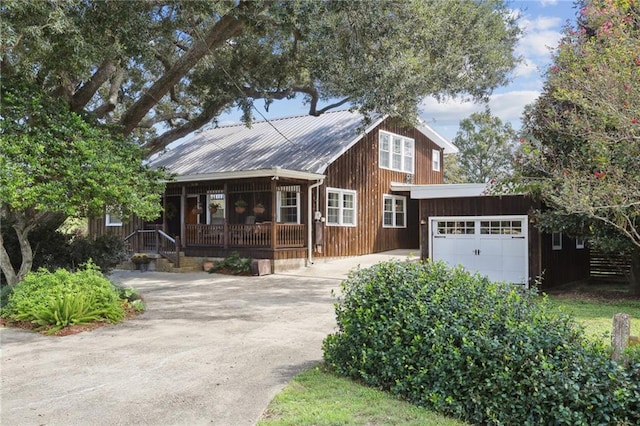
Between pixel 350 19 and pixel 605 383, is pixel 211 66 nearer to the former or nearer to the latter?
pixel 350 19

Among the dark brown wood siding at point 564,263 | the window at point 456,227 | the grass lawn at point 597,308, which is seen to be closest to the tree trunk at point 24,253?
the grass lawn at point 597,308

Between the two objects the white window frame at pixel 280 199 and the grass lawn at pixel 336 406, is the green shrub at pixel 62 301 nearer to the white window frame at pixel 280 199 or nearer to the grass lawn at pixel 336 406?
the grass lawn at pixel 336 406

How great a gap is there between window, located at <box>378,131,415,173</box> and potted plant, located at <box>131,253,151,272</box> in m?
10.1

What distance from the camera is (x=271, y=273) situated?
16.1 m

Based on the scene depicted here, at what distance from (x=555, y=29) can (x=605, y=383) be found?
8.91 metres

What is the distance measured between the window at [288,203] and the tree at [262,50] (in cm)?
331

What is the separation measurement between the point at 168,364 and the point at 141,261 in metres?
12.5

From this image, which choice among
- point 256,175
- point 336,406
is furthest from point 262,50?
point 336,406

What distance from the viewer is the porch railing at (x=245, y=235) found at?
16.7 m

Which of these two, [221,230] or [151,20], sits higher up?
[151,20]

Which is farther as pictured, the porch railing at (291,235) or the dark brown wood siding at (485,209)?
the porch railing at (291,235)

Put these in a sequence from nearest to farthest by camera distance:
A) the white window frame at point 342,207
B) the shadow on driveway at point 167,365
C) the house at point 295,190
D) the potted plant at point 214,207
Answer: the shadow on driveway at point 167,365 → the house at point 295,190 → the white window frame at point 342,207 → the potted plant at point 214,207

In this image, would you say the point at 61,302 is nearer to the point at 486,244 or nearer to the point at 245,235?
the point at 245,235

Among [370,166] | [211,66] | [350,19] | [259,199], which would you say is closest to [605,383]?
[350,19]
